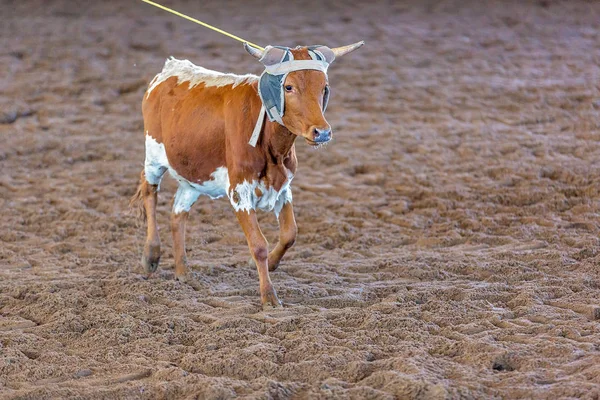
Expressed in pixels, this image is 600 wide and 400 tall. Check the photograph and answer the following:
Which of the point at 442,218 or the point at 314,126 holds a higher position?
the point at 314,126

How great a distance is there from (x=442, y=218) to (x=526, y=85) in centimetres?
420

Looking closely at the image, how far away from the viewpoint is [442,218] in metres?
7.61

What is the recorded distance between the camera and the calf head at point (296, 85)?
509 cm

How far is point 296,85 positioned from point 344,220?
8.97ft

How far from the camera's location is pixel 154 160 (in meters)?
6.27

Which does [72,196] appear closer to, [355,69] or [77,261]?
[77,261]

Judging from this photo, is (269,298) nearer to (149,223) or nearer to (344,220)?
(149,223)

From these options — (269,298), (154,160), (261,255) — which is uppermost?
(154,160)

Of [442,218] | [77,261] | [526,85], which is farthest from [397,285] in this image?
[526,85]

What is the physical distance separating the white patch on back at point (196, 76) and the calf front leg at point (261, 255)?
941mm

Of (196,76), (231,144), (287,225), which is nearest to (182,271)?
(287,225)

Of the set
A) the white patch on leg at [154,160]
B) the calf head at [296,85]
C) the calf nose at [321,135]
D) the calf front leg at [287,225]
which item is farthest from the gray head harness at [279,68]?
the white patch on leg at [154,160]

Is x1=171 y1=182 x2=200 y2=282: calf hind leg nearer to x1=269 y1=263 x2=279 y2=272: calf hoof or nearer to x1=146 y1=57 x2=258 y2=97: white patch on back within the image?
x1=269 y1=263 x2=279 y2=272: calf hoof

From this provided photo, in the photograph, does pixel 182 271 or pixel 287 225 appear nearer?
pixel 287 225
